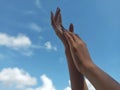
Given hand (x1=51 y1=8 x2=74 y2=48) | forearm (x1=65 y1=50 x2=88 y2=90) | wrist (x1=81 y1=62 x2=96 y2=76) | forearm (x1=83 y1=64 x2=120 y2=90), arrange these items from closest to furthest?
1. forearm (x1=83 y1=64 x2=120 y2=90)
2. wrist (x1=81 y1=62 x2=96 y2=76)
3. forearm (x1=65 y1=50 x2=88 y2=90)
4. hand (x1=51 y1=8 x2=74 y2=48)

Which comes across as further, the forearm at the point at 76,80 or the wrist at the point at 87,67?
the forearm at the point at 76,80

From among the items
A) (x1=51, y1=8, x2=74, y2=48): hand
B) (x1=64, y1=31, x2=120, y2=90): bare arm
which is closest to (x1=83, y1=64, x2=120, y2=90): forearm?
(x1=64, y1=31, x2=120, y2=90): bare arm

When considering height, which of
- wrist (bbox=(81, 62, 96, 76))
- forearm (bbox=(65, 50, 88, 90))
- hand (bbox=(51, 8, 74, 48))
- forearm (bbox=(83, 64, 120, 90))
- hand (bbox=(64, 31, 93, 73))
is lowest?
forearm (bbox=(83, 64, 120, 90))

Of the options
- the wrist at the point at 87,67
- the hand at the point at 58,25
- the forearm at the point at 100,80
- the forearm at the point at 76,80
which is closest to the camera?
the forearm at the point at 100,80

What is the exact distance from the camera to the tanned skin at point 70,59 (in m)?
2.27

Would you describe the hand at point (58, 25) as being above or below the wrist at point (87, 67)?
above

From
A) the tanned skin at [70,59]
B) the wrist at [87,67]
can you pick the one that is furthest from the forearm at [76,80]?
the wrist at [87,67]

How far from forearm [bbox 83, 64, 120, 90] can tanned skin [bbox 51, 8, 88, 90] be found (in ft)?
2.54

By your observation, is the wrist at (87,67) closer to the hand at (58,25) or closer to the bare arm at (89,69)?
the bare arm at (89,69)

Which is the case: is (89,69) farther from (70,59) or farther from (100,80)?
(70,59)

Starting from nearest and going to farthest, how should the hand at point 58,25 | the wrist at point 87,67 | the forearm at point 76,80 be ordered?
the wrist at point 87,67 → the forearm at point 76,80 → the hand at point 58,25

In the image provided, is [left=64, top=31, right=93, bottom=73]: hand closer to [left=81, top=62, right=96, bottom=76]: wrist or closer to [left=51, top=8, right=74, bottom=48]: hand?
[left=81, top=62, right=96, bottom=76]: wrist

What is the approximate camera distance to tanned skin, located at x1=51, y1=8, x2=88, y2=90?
89.4 inches

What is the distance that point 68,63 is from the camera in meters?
2.49
